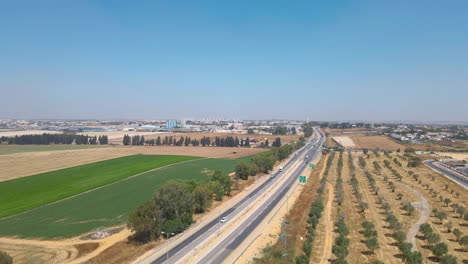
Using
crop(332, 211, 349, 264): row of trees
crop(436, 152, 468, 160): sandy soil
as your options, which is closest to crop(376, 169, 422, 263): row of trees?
crop(332, 211, 349, 264): row of trees

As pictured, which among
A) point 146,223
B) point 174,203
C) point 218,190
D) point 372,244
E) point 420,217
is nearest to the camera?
point 372,244

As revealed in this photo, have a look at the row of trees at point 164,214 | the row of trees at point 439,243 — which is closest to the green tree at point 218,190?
the row of trees at point 164,214

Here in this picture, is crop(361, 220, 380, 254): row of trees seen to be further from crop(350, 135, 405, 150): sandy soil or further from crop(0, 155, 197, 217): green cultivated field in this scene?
crop(350, 135, 405, 150): sandy soil

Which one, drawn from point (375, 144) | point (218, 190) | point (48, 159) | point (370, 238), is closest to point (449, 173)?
point (370, 238)

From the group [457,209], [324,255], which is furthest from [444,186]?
[324,255]

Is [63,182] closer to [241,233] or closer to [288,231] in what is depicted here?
[241,233]
